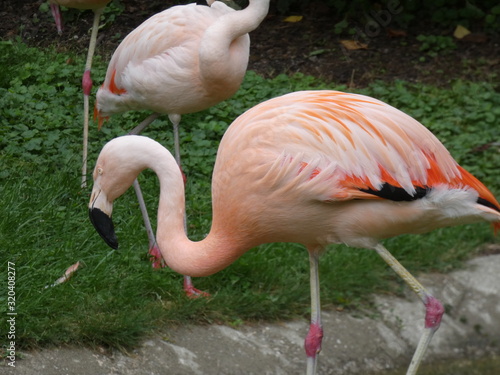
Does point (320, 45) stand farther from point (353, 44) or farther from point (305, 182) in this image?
point (305, 182)

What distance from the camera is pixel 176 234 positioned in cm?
370

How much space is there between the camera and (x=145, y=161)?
3676 mm

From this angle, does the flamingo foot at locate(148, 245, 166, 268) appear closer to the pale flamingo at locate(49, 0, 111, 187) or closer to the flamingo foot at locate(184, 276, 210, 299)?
the flamingo foot at locate(184, 276, 210, 299)

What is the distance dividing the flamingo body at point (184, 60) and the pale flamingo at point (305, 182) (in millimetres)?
1030

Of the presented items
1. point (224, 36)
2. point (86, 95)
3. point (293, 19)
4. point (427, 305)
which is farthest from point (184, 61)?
point (293, 19)

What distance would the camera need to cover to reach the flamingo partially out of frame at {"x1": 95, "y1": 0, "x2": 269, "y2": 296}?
480 centimetres

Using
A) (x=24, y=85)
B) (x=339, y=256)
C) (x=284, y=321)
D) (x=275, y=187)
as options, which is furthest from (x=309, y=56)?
(x=275, y=187)

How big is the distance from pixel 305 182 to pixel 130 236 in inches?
70.9

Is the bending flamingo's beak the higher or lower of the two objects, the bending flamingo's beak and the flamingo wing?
the lower

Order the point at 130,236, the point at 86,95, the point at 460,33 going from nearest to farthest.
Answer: the point at 130,236
the point at 86,95
the point at 460,33

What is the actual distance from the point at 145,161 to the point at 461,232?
2.96 metres

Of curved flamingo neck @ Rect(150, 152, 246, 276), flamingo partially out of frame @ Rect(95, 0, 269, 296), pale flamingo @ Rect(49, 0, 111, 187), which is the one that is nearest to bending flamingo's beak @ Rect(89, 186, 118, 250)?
curved flamingo neck @ Rect(150, 152, 246, 276)

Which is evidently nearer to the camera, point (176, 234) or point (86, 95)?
point (176, 234)

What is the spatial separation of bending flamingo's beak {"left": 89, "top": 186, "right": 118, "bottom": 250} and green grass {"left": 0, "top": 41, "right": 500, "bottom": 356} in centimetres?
57
